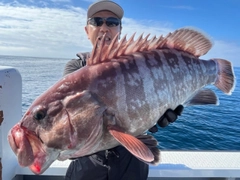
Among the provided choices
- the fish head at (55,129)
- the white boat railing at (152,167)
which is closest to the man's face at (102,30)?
the white boat railing at (152,167)

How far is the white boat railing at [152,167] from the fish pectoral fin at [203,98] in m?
0.87

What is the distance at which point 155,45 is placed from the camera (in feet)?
5.53

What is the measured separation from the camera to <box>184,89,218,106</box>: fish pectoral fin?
198cm

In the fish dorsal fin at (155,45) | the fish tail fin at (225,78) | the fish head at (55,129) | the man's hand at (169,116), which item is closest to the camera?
the fish head at (55,129)

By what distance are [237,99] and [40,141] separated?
12962 millimetres

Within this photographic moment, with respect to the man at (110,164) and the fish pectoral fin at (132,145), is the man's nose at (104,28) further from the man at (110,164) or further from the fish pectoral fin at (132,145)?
the fish pectoral fin at (132,145)

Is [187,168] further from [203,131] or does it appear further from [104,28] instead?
[203,131]

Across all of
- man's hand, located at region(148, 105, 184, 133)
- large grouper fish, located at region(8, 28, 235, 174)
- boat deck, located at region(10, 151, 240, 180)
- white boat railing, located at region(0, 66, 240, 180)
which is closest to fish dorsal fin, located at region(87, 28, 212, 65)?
large grouper fish, located at region(8, 28, 235, 174)

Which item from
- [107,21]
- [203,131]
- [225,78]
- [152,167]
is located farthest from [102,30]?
[203,131]

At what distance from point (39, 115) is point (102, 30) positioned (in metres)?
1.23

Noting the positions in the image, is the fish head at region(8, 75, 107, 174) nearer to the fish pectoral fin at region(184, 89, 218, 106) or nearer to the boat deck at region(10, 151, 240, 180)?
the fish pectoral fin at region(184, 89, 218, 106)

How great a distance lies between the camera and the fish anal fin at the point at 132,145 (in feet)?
4.12

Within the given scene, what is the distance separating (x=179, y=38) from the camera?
189 centimetres

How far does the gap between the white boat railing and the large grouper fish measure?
95 centimetres
